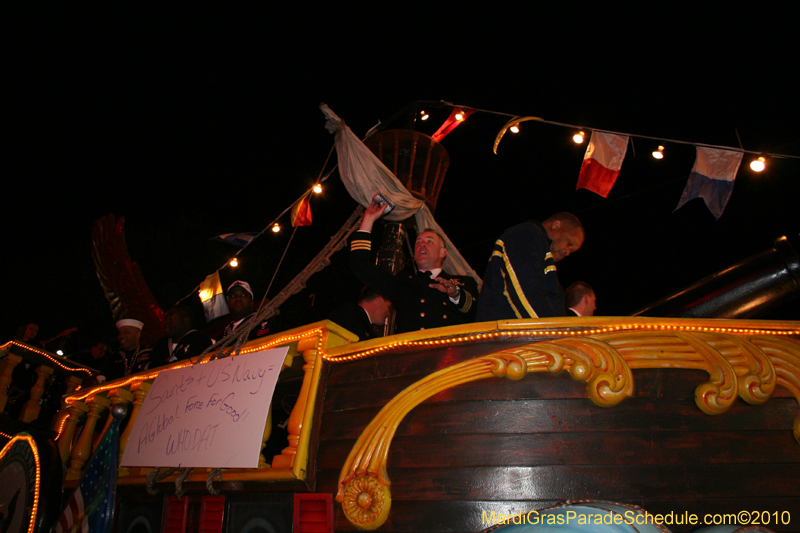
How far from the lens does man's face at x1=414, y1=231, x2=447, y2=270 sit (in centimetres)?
310

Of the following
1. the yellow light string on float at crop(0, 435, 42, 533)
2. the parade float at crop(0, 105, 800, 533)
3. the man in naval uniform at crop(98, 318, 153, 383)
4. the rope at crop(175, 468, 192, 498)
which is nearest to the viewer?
the parade float at crop(0, 105, 800, 533)

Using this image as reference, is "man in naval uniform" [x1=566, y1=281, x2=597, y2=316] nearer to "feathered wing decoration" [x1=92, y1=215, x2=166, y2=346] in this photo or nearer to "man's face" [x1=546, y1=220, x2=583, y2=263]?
"man's face" [x1=546, y1=220, x2=583, y2=263]

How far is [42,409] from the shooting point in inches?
194

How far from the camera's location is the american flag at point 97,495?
2.65 m

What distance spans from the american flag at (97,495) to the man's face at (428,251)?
84.2 inches

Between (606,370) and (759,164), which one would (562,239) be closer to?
(606,370)

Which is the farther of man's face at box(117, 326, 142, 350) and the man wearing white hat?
man's face at box(117, 326, 142, 350)

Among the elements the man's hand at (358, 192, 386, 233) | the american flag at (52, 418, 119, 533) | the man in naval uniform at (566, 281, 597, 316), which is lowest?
the american flag at (52, 418, 119, 533)

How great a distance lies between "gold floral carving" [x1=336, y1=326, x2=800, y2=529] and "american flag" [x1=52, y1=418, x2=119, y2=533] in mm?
1710

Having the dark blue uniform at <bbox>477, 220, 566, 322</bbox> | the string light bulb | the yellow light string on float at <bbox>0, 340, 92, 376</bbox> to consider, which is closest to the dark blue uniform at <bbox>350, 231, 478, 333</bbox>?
the dark blue uniform at <bbox>477, 220, 566, 322</bbox>

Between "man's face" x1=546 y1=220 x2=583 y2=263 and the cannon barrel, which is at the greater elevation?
"man's face" x1=546 y1=220 x2=583 y2=263

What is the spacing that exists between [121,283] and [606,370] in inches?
265

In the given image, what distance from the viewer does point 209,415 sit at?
91.0 inches
